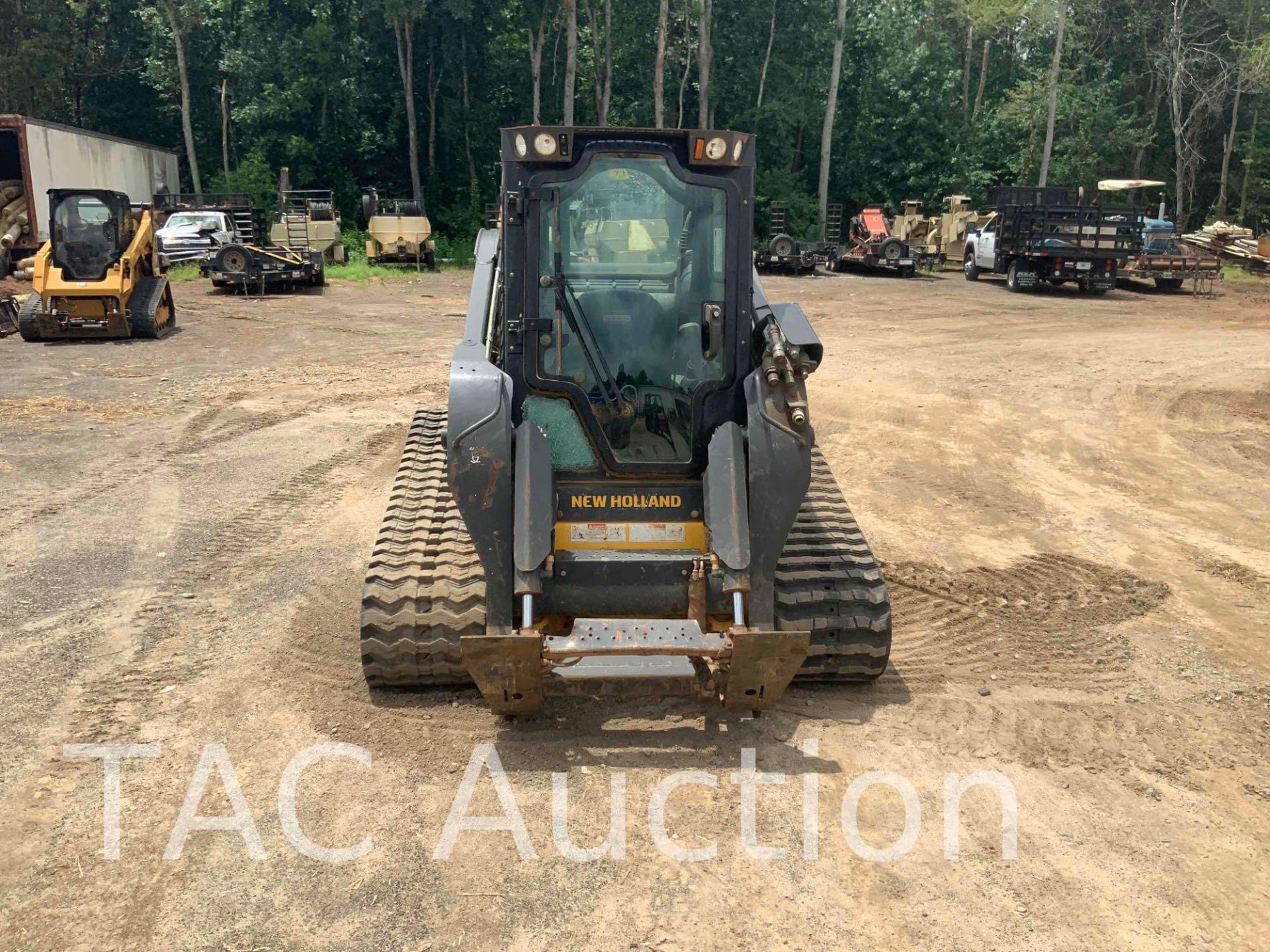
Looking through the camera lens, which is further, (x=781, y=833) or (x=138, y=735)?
(x=138, y=735)

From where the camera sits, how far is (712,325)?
495 cm

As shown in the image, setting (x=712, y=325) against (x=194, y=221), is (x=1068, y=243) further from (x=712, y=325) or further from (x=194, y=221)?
(x=712, y=325)

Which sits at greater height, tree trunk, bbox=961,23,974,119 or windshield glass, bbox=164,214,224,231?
tree trunk, bbox=961,23,974,119

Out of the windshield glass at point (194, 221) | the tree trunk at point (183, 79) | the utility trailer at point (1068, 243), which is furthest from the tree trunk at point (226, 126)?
the utility trailer at point (1068, 243)

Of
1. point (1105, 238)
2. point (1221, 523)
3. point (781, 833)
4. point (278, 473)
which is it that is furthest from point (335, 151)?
point (781, 833)

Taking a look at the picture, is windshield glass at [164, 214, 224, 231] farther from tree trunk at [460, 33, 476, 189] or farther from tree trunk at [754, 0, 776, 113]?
tree trunk at [754, 0, 776, 113]

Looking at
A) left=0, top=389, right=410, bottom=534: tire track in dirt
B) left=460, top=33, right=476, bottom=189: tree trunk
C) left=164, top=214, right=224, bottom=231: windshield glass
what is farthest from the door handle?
left=460, top=33, right=476, bottom=189: tree trunk

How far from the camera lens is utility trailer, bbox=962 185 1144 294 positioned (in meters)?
22.4

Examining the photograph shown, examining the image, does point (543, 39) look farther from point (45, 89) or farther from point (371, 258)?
point (45, 89)

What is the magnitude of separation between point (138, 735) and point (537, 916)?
2.26 m

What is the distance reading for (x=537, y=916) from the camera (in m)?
3.54

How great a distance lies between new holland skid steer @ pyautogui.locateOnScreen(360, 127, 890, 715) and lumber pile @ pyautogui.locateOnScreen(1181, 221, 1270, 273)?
1158 inches

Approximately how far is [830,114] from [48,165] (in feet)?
78.2

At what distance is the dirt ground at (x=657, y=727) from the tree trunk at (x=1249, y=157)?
107ft
